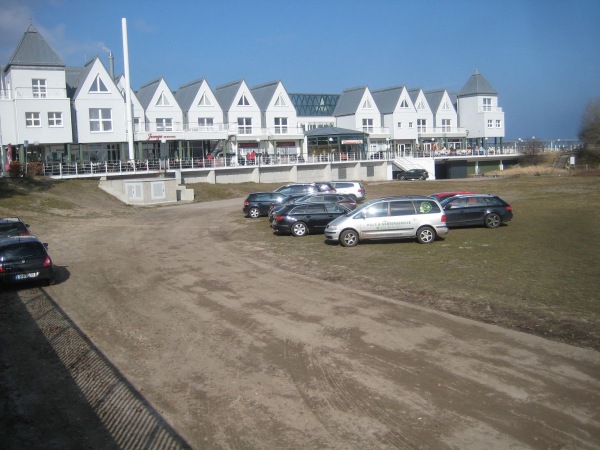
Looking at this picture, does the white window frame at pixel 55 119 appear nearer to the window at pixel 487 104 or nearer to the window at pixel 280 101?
the window at pixel 280 101

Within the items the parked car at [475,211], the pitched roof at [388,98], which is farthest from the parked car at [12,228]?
the pitched roof at [388,98]

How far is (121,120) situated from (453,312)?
4678 cm

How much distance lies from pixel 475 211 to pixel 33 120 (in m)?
38.8

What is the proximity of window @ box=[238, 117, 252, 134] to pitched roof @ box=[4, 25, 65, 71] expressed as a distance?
69.9ft

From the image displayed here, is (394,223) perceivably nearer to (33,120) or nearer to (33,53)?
(33,120)

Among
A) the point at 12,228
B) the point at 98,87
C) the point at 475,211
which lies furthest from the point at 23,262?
the point at 98,87

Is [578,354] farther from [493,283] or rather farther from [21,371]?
[21,371]

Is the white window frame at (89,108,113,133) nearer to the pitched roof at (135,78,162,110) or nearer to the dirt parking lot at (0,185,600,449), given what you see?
the pitched roof at (135,78,162,110)

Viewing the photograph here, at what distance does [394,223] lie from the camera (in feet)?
69.3

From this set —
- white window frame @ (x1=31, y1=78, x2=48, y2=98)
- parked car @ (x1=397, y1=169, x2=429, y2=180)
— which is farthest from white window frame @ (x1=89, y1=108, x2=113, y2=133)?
parked car @ (x1=397, y1=169, x2=429, y2=180)

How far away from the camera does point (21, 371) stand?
9.28m

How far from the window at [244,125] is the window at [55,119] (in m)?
21.4

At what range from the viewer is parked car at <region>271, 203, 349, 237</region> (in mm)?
24594

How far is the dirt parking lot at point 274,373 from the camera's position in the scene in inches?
272
